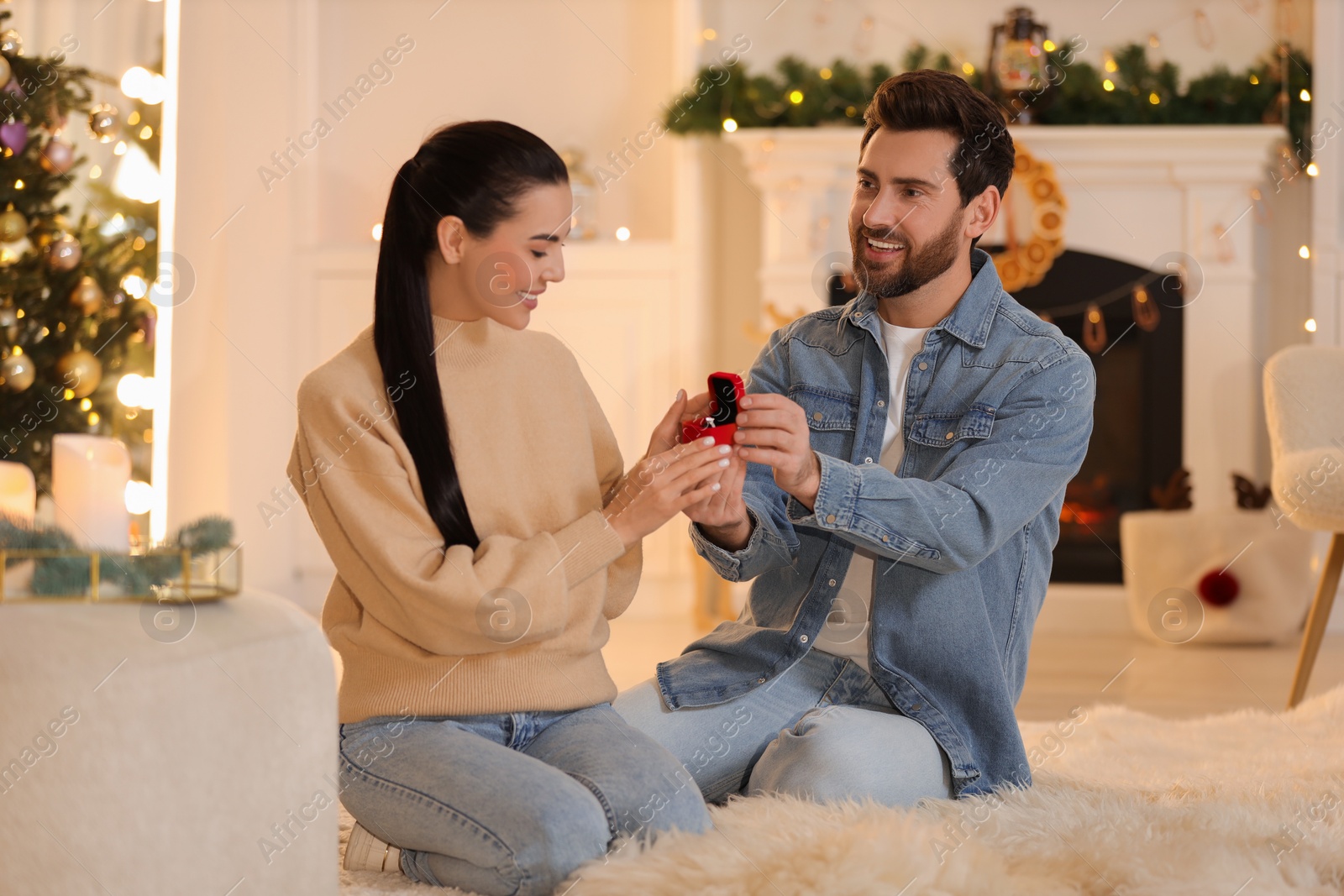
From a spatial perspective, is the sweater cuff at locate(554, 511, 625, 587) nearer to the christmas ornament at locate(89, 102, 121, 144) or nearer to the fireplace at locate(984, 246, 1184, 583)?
the christmas ornament at locate(89, 102, 121, 144)

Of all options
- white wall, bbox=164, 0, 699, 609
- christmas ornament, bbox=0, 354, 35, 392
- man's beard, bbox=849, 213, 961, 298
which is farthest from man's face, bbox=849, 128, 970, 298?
white wall, bbox=164, 0, 699, 609

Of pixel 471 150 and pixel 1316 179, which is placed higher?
pixel 1316 179

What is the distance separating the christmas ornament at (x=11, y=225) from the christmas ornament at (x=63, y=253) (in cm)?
7

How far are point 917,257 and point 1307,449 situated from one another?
1.23m

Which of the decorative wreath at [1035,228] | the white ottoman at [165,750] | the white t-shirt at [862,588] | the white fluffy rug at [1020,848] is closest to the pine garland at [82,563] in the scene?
the white ottoman at [165,750]

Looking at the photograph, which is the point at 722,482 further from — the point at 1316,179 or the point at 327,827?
the point at 1316,179

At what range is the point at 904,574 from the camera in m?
1.64

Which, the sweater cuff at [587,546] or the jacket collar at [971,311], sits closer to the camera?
the sweater cuff at [587,546]

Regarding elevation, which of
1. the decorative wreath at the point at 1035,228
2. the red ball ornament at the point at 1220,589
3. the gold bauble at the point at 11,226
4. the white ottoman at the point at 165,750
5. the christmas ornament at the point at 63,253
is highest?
the decorative wreath at the point at 1035,228

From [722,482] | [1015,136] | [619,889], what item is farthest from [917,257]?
[1015,136]

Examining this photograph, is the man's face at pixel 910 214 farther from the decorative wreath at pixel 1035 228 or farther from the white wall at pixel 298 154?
the white wall at pixel 298 154

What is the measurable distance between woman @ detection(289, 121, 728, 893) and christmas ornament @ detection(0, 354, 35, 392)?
1808mm

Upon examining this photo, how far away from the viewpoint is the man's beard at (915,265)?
1.74m

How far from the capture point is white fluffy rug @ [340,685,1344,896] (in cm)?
128
